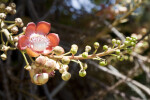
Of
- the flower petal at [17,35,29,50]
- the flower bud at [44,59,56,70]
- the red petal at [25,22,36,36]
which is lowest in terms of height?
the flower bud at [44,59,56,70]

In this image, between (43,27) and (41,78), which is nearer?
(41,78)

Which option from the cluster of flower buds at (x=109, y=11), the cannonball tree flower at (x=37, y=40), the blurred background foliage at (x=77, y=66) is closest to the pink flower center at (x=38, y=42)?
the cannonball tree flower at (x=37, y=40)

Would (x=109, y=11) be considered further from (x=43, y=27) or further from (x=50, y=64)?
(x=50, y=64)

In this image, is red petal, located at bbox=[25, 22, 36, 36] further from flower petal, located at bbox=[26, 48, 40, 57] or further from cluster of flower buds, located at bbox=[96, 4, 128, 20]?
cluster of flower buds, located at bbox=[96, 4, 128, 20]

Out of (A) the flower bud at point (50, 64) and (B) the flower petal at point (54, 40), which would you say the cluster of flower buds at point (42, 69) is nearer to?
(A) the flower bud at point (50, 64)

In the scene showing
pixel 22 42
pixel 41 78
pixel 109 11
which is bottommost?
pixel 41 78

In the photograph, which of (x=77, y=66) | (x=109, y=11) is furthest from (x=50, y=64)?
(x=109, y=11)

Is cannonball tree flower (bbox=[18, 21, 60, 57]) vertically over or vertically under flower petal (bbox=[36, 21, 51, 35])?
under

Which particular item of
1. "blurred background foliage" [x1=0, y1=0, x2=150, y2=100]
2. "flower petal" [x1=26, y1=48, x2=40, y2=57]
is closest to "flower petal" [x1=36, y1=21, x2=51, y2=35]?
"flower petal" [x1=26, y1=48, x2=40, y2=57]
